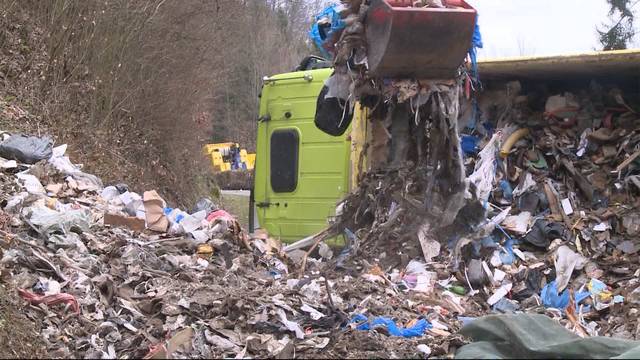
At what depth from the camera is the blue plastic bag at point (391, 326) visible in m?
3.91

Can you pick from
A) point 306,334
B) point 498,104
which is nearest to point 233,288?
point 306,334

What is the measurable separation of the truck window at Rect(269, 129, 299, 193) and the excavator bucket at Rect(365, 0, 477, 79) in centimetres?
247

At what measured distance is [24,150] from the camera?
645 cm

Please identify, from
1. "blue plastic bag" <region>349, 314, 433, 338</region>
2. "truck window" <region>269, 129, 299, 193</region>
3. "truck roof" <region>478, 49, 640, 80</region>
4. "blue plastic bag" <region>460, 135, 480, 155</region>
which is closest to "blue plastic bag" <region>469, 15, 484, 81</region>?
"truck roof" <region>478, 49, 640, 80</region>

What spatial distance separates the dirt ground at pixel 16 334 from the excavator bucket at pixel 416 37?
295cm

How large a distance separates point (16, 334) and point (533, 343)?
241cm

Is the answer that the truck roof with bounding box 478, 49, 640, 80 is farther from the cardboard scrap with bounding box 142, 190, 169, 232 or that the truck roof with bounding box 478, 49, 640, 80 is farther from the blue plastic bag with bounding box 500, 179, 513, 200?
the cardboard scrap with bounding box 142, 190, 169, 232

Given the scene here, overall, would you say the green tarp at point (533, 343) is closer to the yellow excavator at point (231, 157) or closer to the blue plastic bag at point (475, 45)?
the blue plastic bag at point (475, 45)

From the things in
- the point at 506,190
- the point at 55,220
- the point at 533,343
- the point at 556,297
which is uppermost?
the point at 506,190

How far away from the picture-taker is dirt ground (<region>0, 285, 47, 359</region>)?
3346 millimetres

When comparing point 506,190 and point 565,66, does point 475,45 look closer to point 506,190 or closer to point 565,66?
point 565,66

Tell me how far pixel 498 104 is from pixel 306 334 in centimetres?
382

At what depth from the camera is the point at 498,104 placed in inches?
267

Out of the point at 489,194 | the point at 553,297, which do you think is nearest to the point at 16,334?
the point at 553,297
